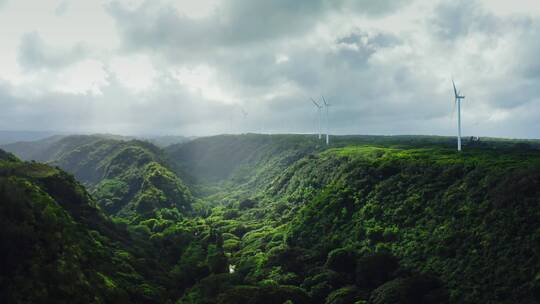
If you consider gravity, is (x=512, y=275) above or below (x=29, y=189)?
below

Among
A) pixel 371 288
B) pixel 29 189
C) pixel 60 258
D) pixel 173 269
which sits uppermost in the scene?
pixel 29 189

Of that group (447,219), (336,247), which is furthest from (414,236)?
(336,247)

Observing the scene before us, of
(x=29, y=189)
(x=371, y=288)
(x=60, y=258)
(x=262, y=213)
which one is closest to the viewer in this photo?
(x=60, y=258)

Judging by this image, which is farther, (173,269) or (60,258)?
(173,269)

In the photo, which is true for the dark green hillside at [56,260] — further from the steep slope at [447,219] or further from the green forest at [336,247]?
the steep slope at [447,219]

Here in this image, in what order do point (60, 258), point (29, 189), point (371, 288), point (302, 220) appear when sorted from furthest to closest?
point (302, 220), point (29, 189), point (371, 288), point (60, 258)

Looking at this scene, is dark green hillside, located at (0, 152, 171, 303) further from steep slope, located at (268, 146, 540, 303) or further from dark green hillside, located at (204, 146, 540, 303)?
steep slope, located at (268, 146, 540, 303)

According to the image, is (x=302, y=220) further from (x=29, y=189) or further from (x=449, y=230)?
(x=29, y=189)

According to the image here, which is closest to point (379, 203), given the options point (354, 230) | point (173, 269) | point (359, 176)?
point (354, 230)

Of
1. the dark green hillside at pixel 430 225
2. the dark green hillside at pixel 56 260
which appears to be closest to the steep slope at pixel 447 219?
the dark green hillside at pixel 430 225
